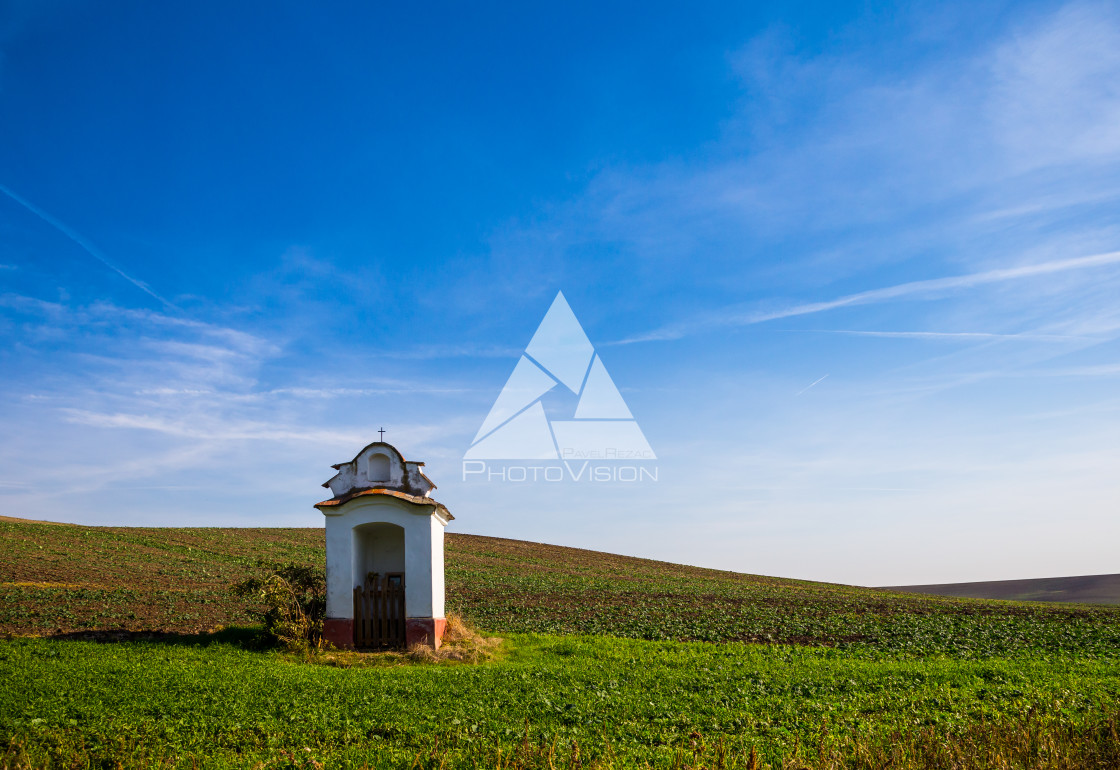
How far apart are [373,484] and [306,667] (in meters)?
5.74

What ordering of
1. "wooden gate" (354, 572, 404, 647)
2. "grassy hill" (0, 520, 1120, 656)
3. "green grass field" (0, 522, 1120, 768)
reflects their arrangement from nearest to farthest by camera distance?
"green grass field" (0, 522, 1120, 768), "wooden gate" (354, 572, 404, 647), "grassy hill" (0, 520, 1120, 656)

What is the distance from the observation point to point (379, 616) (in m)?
19.6

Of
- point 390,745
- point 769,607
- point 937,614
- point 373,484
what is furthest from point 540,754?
point 937,614

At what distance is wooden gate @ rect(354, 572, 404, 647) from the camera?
1941cm

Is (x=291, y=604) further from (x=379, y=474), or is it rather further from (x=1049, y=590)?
(x=1049, y=590)

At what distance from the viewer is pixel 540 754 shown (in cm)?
Result: 855

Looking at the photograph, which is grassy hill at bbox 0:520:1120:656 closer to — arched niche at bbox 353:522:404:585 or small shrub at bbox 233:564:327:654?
small shrub at bbox 233:564:327:654

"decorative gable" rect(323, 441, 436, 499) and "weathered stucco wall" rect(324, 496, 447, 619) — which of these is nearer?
"weathered stucco wall" rect(324, 496, 447, 619)

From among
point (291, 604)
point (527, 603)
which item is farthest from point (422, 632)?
point (527, 603)

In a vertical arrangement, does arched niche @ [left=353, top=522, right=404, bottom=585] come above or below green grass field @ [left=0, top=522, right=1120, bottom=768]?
above

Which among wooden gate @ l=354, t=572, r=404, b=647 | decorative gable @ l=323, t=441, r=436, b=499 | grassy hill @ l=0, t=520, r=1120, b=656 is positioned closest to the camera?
wooden gate @ l=354, t=572, r=404, b=647

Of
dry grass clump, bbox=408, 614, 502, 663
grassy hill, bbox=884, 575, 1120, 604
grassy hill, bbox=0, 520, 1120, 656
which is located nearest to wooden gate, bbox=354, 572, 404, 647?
dry grass clump, bbox=408, 614, 502, 663

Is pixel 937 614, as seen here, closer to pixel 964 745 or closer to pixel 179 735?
pixel 964 745

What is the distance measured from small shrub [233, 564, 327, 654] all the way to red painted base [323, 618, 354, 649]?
0.19 metres
